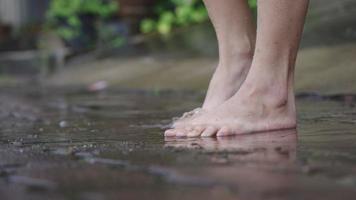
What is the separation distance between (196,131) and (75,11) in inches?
217

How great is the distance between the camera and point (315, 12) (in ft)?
17.3

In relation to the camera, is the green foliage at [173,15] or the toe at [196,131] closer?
the toe at [196,131]

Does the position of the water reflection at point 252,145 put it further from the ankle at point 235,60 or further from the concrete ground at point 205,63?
the concrete ground at point 205,63

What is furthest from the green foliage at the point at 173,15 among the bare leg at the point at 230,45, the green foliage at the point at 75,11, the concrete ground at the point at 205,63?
the bare leg at the point at 230,45

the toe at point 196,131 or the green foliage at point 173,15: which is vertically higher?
the green foliage at point 173,15

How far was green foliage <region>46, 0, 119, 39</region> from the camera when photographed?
7.30m

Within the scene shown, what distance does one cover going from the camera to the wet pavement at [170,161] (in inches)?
46.8

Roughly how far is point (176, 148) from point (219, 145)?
112 millimetres

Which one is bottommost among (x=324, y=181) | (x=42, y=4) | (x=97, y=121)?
(x=324, y=181)

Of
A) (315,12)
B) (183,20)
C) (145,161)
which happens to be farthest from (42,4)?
(145,161)

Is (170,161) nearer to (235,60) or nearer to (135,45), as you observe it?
(235,60)

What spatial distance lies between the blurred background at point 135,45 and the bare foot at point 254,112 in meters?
1.27

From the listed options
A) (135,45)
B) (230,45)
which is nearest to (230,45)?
(230,45)

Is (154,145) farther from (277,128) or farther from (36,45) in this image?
(36,45)
